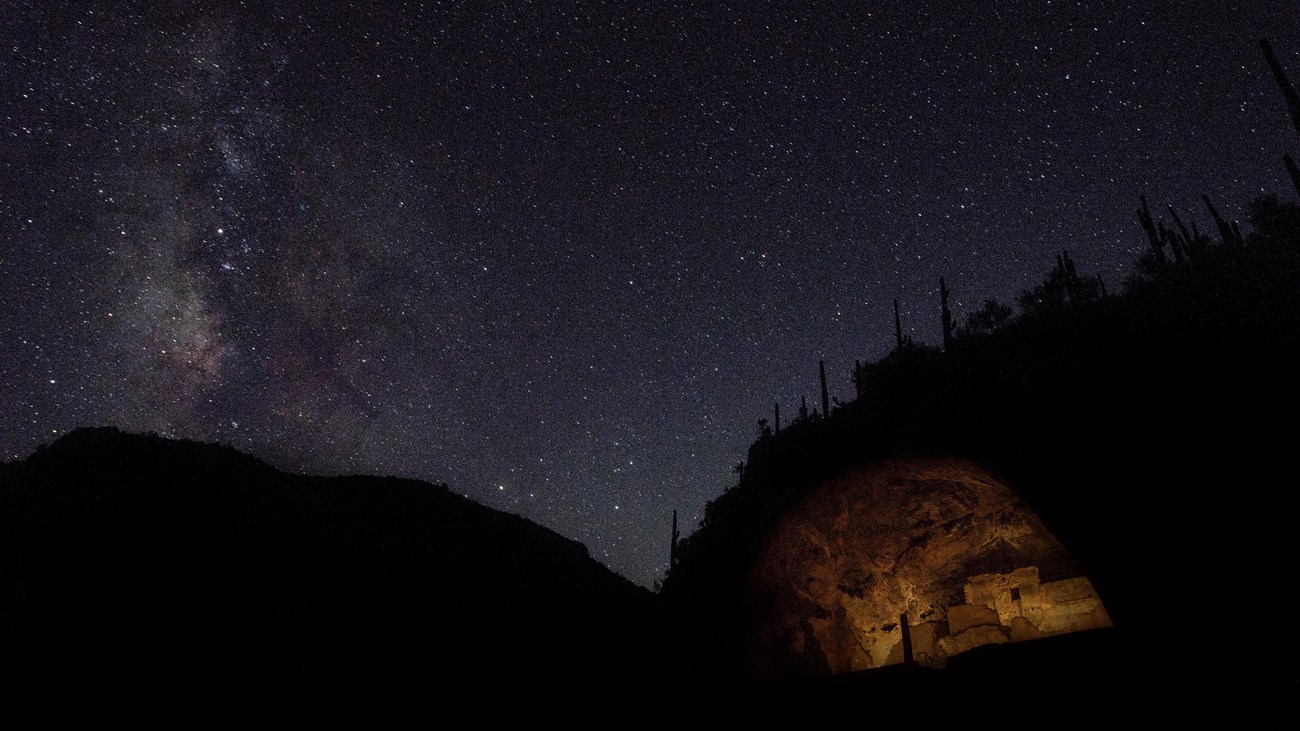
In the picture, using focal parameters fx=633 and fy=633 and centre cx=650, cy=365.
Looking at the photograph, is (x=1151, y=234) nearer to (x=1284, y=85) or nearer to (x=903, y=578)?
(x=1284, y=85)

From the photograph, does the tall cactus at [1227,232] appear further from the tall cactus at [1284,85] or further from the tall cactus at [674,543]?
the tall cactus at [674,543]

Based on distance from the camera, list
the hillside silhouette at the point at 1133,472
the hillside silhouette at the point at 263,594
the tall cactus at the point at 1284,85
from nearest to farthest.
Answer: the hillside silhouette at the point at 1133,472 < the hillside silhouette at the point at 263,594 < the tall cactus at the point at 1284,85

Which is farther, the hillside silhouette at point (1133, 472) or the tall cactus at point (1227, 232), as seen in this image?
the tall cactus at point (1227, 232)

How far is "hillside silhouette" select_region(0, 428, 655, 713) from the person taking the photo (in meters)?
14.4

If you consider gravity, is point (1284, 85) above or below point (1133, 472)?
above

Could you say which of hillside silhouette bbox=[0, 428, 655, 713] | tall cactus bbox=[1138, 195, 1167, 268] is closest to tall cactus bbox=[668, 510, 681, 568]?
hillside silhouette bbox=[0, 428, 655, 713]

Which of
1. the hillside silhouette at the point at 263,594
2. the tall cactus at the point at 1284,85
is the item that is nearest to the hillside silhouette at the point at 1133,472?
the hillside silhouette at the point at 263,594

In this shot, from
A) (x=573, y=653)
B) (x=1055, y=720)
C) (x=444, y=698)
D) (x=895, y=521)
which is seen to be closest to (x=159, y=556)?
(x=444, y=698)

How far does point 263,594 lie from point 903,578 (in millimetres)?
16187

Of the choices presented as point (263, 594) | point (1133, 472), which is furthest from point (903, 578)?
point (263, 594)

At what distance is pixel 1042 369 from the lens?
425 inches

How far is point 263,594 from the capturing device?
16250mm

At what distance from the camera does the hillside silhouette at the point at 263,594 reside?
47.1 feet

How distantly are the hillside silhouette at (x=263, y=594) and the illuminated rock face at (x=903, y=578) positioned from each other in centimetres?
331
